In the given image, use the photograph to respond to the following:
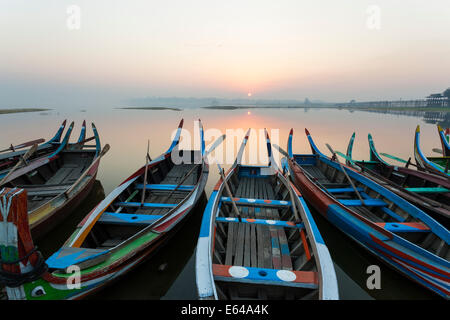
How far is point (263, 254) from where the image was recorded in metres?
4.70

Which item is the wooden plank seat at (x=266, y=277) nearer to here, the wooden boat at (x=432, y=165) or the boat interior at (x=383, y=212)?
the boat interior at (x=383, y=212)

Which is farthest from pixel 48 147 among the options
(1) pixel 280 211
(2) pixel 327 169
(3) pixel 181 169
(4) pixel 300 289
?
(2) pixel 327 169

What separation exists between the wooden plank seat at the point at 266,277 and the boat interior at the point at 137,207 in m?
2.74

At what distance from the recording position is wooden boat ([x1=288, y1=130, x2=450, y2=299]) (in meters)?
4.28

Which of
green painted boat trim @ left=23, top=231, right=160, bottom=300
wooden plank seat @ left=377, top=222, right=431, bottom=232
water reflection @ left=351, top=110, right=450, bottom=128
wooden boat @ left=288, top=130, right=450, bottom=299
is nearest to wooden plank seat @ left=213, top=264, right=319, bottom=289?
green painted boat trim @ left=23, top=231, right=160, bottom=300

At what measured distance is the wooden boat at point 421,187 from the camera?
6258 mm

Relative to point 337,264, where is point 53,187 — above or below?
above

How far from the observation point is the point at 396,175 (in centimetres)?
962

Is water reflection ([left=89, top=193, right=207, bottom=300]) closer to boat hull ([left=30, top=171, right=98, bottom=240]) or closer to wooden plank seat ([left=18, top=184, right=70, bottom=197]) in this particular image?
boat hull ([left=30, top=171, right=98, bottom=240])

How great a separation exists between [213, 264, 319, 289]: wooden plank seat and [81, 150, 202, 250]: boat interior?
2.74 m

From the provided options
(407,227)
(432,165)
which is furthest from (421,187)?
(407,227)
